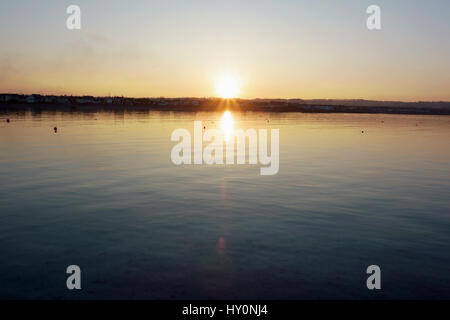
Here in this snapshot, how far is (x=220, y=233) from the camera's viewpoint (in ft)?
45.1

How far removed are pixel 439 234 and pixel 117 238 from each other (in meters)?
12.0

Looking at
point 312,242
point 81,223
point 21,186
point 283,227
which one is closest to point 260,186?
point 283,227

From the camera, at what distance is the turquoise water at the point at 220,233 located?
9.77 metres

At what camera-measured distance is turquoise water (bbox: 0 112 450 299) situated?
9766 mm

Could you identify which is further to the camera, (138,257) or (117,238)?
(117,238)

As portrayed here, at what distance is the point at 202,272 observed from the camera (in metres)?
10.5

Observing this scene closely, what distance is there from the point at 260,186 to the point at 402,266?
460 inches

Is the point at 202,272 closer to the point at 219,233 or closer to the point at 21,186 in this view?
the point at 219,233
